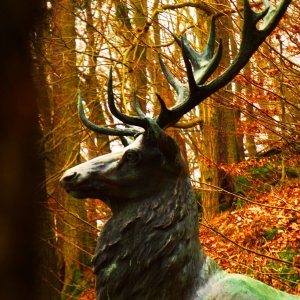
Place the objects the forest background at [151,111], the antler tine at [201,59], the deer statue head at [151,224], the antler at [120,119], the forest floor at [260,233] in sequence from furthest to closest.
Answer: the forest floor at [260,233] < the forest background at [151,111] < the antler tine at [201,59] < the antler at [120,119] < the deer statue head at [151,224]

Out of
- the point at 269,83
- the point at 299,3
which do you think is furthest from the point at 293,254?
the point at 299,3

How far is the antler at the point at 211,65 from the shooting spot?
10.6 ft

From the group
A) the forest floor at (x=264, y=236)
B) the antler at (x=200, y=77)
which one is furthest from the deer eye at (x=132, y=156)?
the forest floor at (x=264, y=236)

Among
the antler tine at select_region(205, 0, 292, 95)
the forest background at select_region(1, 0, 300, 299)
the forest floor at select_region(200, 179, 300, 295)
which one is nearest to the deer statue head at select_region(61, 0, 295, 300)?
the antler tine at select_region(205, 0, 292, 95)

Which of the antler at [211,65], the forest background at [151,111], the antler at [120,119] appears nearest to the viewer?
the antler at [120,119]

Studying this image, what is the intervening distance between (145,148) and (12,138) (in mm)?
2643

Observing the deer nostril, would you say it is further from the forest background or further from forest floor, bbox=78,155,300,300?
forest floor, bbox=78,155,300,300

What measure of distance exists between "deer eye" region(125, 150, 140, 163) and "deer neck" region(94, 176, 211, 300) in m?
0.22

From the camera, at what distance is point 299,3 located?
6.75 metres

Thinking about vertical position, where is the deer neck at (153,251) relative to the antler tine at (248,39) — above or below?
below

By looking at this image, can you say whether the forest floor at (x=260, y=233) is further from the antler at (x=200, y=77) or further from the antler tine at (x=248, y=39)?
the antler tine at (x=248, y=39)

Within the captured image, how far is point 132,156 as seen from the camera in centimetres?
314

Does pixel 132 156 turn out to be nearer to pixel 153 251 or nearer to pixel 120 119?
pixel 120 119

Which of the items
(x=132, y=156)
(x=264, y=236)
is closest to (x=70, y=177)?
(x=132, y=156)
